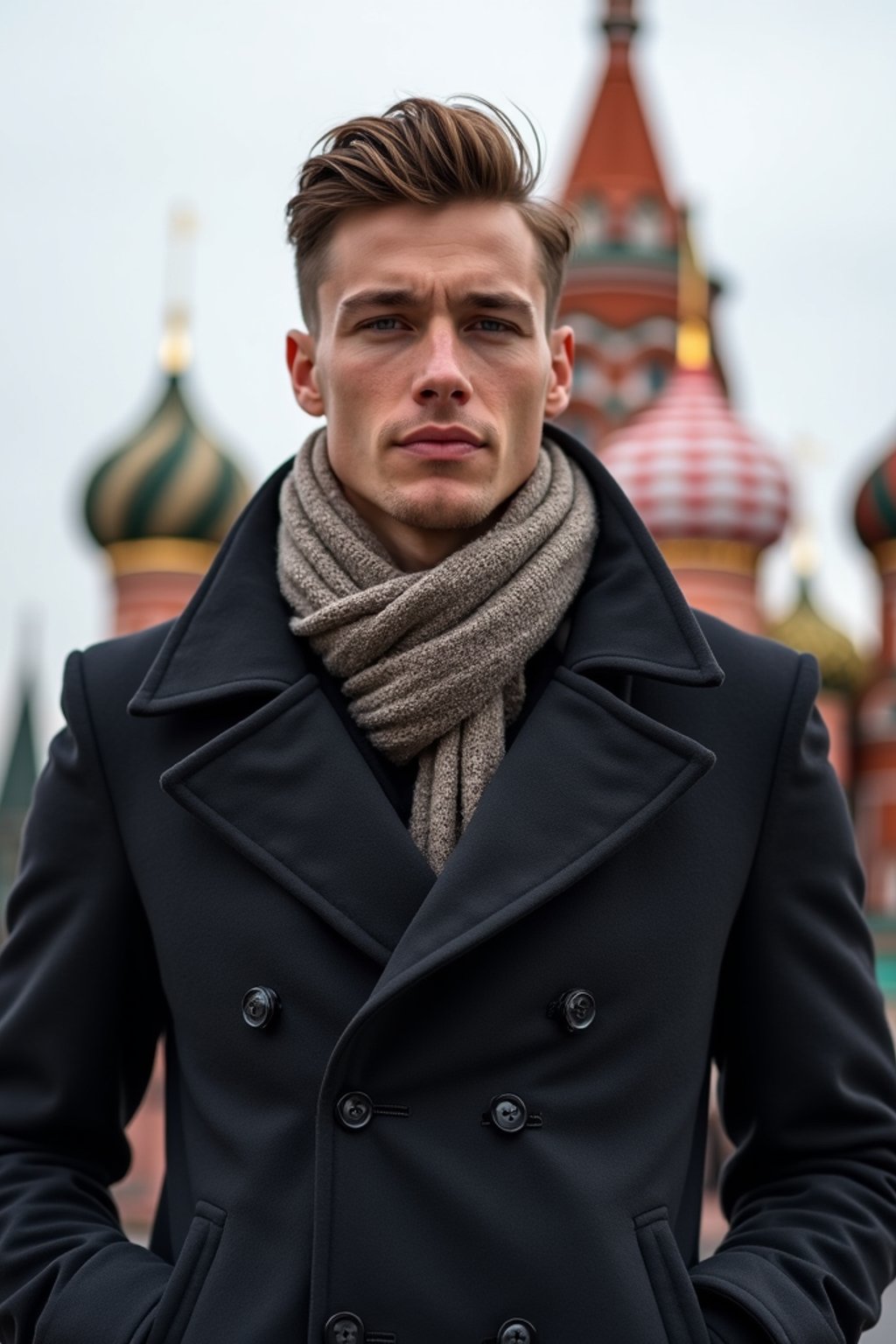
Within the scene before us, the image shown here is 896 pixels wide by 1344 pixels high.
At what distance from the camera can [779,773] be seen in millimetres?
2254

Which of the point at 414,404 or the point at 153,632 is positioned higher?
the point at 414,404

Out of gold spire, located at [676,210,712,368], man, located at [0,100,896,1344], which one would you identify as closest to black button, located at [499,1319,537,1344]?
man, located at [0,100,896,1344]


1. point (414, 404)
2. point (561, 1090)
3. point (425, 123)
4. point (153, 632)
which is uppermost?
point (425, 123)

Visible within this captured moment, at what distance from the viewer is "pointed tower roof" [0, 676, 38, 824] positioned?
1922cm

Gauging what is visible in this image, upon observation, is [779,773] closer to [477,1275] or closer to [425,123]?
[477,1275]

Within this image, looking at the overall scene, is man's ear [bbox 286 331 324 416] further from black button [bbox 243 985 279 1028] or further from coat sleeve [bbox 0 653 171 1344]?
black button [bbox 243 985 279 1028]

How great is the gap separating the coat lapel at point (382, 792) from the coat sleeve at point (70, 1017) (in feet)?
0.50

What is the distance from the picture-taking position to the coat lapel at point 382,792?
6.79ft

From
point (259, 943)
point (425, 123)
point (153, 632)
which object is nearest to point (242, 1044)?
point (259, 943)

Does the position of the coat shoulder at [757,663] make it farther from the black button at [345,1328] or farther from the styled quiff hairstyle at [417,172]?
Result: the black button at [345,1328]

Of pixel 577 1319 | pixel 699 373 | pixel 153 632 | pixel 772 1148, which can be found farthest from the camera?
pixel 699 373

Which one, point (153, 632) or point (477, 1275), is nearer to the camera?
point (477, 1275)

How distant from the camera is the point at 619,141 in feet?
61.2

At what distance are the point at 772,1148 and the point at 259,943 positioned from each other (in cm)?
59
